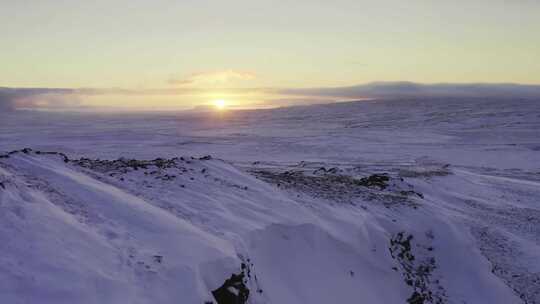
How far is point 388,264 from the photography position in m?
8.39

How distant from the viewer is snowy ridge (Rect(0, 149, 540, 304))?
4.86 meters

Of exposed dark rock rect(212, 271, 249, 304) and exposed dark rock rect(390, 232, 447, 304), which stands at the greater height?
exposed dark rock rect(212, 271, 249, 304)

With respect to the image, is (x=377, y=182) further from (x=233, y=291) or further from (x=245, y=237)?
(x=233, y=291)

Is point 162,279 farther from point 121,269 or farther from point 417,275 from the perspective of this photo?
point 417,275

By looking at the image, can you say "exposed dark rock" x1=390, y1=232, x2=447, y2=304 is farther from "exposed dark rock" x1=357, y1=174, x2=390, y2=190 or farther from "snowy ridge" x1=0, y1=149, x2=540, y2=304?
"exposed dark rock" x1=357, y1=174, x2=390, y2=190

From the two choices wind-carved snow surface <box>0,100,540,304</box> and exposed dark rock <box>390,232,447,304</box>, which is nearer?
wind-carved snow surface <box>0,100,540,304</box>

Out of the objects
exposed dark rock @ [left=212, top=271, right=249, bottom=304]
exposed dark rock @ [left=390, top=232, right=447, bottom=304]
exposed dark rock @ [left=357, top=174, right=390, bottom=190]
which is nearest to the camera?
exposed dark rock @ [left=212, top=271, right=249, bottom=304]

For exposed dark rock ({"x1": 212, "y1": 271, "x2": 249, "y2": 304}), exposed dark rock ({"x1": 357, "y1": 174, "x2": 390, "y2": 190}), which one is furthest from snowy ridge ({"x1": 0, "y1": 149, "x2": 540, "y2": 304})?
exposed dark rock ({"x1": 357, "y1": 174, "x2": 390, "y2": 190})

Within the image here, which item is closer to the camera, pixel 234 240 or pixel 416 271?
pixel 234 240

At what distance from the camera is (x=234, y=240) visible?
658 cm

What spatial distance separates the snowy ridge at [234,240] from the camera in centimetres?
486

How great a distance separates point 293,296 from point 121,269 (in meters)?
2.82

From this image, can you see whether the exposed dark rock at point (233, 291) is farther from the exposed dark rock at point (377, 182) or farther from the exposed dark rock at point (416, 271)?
the exposed dark rock at point (377, 182)

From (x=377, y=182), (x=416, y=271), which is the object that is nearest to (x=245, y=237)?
(x=416, y=271)
